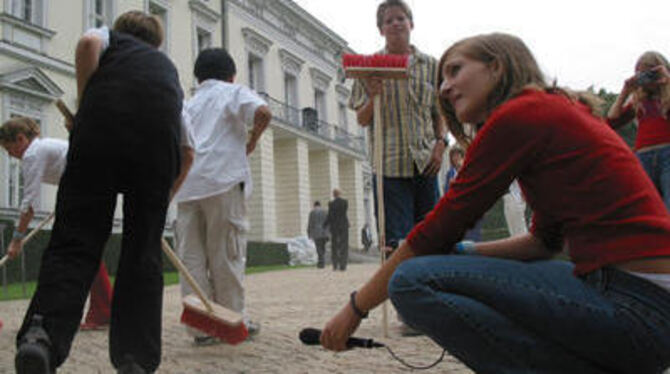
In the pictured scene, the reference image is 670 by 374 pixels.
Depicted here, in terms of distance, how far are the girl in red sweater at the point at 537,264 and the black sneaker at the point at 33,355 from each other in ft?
3.39

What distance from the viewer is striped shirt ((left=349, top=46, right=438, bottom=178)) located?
169 inches

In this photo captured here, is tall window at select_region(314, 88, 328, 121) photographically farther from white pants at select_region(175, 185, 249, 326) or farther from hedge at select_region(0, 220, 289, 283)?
white pants at select_region(175, 185, 249, 326)

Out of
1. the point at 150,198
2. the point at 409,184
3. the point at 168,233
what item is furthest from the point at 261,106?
the point at 168,233

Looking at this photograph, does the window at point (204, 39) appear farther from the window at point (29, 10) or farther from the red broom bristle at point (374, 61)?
the red broom bristle at point (374, 61)

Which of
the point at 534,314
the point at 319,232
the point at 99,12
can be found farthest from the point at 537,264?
the point at 99,12

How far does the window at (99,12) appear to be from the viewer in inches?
666

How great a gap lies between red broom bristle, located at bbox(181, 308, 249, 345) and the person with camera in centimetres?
319

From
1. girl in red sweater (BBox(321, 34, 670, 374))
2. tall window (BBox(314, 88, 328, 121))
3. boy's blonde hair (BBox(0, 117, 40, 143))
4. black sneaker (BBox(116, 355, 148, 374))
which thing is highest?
tall window (BBox(314, 88, 328, 121))

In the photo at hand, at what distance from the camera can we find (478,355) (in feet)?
6.08

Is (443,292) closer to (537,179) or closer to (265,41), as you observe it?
(537,179)

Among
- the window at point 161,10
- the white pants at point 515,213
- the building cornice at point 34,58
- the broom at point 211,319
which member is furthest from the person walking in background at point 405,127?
the window at point 161,10

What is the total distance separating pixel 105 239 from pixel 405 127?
2.30 m

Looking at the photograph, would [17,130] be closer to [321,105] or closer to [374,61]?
[374,61]

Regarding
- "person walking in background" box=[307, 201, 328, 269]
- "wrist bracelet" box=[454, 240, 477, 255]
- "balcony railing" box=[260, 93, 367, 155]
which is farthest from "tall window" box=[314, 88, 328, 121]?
"wrist bracelet" box=[454, 240, 477, 255]
